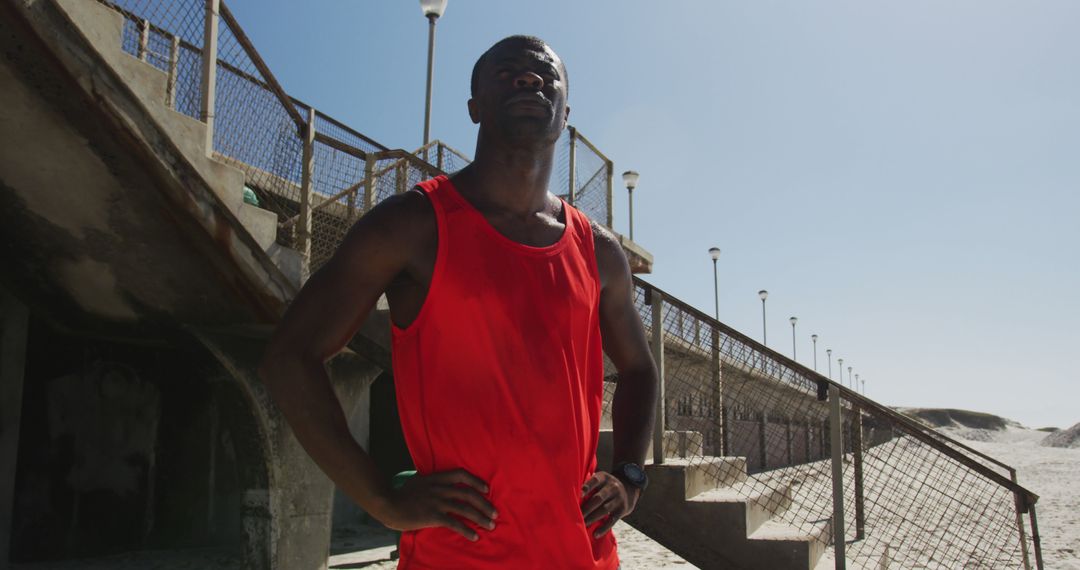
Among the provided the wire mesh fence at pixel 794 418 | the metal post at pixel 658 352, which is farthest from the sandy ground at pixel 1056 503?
the metal post at pixel 658 352

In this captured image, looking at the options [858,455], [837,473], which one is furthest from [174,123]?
[858,455]

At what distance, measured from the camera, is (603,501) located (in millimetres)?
1562

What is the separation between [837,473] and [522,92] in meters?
4.53

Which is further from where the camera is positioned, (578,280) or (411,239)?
(578,280)

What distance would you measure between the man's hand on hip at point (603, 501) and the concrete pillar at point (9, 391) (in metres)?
7.54

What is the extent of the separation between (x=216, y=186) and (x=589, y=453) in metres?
3.91

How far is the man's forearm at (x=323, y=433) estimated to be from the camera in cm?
142

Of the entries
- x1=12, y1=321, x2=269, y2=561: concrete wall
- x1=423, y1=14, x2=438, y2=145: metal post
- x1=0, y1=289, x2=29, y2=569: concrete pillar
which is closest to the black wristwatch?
x1=12, y1=321, x2=269, y2=561: concrete wall

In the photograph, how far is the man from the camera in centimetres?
141

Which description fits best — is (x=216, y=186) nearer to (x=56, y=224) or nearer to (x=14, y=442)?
(x=56, y=224)

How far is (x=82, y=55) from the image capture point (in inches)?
158

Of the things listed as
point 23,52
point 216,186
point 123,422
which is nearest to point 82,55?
point 23,52

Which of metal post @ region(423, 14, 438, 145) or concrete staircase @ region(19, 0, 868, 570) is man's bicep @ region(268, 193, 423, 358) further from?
metal post @ region(423, 14, 438, 145)

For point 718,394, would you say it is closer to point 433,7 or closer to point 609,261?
point 609,261
